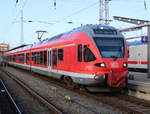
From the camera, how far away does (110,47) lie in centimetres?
1099

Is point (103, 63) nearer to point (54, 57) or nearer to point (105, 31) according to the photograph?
point (105, 31)

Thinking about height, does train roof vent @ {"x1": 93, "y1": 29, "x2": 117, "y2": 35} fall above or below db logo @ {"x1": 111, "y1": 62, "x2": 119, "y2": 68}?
above

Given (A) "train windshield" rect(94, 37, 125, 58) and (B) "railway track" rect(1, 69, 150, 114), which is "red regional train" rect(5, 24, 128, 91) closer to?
(A) "train windshield" rect(94, 37, 125, 58)

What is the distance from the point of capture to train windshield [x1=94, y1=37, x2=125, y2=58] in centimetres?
1077

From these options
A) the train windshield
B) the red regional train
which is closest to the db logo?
the red regional train

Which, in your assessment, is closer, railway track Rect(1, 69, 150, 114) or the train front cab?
railway track Rect(1, 69, 150, 114)

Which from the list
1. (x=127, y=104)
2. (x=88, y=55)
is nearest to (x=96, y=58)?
(x=88, y=55)

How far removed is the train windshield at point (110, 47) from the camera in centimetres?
1077

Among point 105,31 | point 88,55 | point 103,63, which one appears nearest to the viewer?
point 103,63

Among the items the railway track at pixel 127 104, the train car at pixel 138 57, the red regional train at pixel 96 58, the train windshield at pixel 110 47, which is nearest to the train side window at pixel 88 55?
the red regional train at pixel 96 58

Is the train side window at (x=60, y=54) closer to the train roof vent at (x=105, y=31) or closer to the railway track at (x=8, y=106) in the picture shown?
the train roof vent at (x=105, y=31)

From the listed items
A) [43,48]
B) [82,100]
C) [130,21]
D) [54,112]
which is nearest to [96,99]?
[82,100]

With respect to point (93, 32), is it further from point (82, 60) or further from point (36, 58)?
point (36, 58)

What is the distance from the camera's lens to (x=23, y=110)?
28.8 ft
